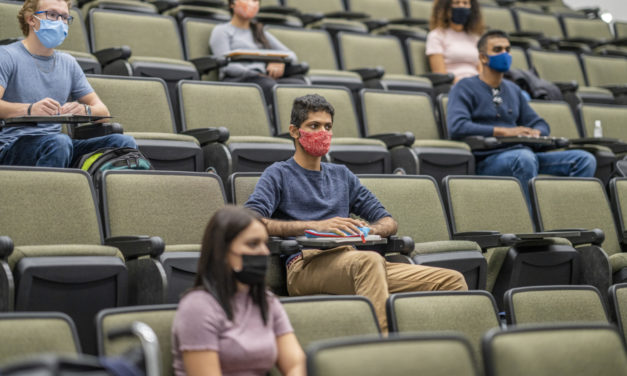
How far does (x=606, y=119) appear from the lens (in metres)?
3.25

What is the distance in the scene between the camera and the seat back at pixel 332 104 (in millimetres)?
2498

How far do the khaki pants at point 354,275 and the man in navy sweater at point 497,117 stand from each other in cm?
98

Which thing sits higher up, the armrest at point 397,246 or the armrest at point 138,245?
the armrest at point 138,245

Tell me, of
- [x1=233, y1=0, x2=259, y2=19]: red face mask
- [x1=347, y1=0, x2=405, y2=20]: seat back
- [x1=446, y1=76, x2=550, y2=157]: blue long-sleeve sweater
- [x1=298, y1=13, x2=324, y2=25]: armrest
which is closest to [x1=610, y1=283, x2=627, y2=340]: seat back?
[x1=446, y1=76, x2=550, y2=157]: blue long-sleeve sweater

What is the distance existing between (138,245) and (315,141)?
475 millimetres

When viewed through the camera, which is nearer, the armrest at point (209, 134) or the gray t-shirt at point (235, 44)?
the armrest at point (209, 134)

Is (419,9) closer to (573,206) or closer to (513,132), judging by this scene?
(513,132)

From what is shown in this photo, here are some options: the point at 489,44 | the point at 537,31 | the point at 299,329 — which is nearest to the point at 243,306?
the point at 299,329

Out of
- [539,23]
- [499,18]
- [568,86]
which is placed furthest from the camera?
[539,23]

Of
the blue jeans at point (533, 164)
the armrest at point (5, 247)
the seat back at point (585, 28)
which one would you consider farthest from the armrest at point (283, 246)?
the seat back at point (585, 28)

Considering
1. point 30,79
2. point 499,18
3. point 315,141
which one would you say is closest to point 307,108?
point 315,141

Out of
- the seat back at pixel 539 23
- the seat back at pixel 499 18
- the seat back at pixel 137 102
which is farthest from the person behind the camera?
the seat back at pixel 539 23

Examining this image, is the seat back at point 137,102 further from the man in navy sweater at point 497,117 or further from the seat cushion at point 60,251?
the man in navy sweater at point 497,117

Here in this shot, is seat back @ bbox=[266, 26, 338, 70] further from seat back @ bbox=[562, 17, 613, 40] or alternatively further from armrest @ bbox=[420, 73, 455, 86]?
seat back @ bbox=[562, 17, 613, 40]
